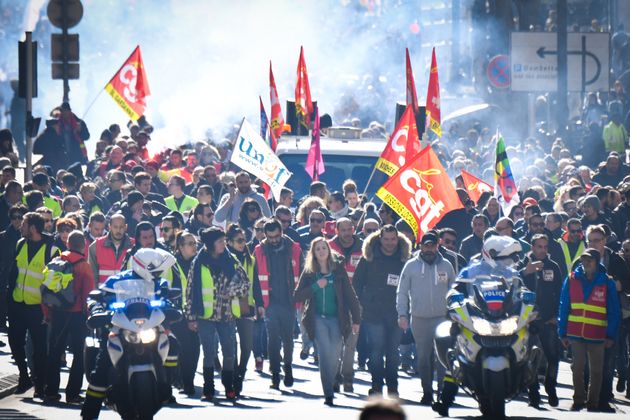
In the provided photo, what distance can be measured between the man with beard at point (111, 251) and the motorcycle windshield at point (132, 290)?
3213mm

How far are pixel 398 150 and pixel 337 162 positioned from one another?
348cm

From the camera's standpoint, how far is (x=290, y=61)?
201ft

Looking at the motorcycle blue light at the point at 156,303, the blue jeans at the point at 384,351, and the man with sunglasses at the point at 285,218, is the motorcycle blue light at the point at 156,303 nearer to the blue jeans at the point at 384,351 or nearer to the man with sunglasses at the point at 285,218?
the blue jeans at the point at 384,351

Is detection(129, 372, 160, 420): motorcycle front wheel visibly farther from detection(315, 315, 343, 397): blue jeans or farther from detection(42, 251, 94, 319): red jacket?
detection(315, 315, 343, 397): blue jeans

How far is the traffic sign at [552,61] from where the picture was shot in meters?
34.2

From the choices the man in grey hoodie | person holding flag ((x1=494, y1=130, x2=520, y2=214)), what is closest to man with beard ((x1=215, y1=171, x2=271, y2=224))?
person holding flag ((x1=494, y1=130, x2=520, y2=214))

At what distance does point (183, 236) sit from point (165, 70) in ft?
165

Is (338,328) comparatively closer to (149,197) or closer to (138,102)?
(149,197)

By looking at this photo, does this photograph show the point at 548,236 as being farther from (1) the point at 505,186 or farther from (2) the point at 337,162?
(2) the point at 337,162

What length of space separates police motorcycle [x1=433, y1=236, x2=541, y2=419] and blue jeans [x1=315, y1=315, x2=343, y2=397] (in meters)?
1.70

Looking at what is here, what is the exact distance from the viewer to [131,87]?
1103 inches

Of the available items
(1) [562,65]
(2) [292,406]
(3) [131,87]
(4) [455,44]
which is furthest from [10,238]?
(4) [455,44]

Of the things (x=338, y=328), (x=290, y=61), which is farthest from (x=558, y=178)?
(x=290, y=61)

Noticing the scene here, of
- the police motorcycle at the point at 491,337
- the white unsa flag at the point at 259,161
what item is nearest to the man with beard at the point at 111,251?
the police motorcycle at the point at 491,337
